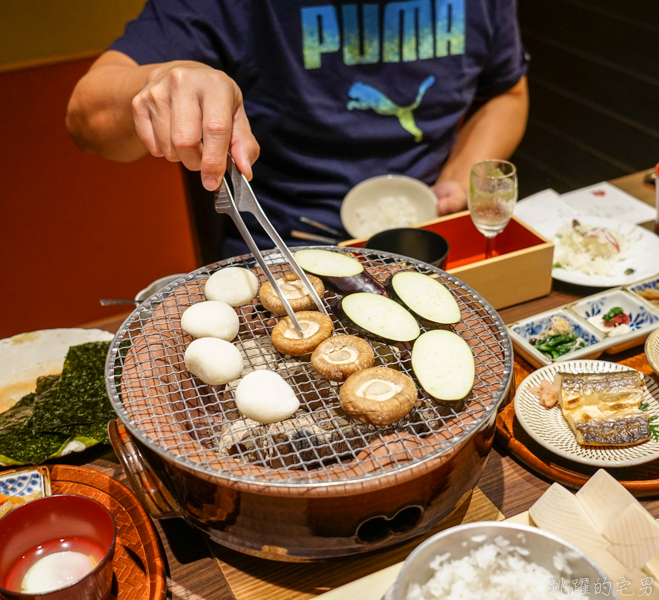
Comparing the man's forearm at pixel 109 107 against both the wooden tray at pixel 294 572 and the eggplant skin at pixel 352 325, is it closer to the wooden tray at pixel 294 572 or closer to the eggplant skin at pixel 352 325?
the eggplant skin at pixel 352 325

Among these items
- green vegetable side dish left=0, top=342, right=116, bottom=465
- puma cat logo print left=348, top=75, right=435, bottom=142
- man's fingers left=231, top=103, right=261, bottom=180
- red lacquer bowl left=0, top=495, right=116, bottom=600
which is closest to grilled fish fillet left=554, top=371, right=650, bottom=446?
man's fingers left=231, top=103, right=261, bottom=180

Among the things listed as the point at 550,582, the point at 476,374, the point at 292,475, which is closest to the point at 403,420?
the point at 476,374

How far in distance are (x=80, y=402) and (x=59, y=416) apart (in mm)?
75

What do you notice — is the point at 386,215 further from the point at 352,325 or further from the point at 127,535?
the point at 127,535

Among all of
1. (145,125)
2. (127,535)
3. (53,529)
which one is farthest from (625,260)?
(53,529)

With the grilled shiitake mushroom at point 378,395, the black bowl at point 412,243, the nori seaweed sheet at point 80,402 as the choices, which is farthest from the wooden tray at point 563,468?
the nori seaweed sheet at point 80,402

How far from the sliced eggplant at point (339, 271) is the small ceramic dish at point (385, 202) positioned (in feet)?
3.15

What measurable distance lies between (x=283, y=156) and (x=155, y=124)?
3.89 ft

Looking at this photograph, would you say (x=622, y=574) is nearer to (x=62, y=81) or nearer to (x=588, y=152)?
(x=62, y=81)

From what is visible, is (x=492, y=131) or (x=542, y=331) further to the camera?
(x=492, y=131)

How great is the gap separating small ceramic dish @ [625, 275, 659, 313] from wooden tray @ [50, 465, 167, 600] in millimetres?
1793

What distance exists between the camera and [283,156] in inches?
112

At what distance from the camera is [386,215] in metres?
2.74

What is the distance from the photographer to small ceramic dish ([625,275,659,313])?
219 cm
